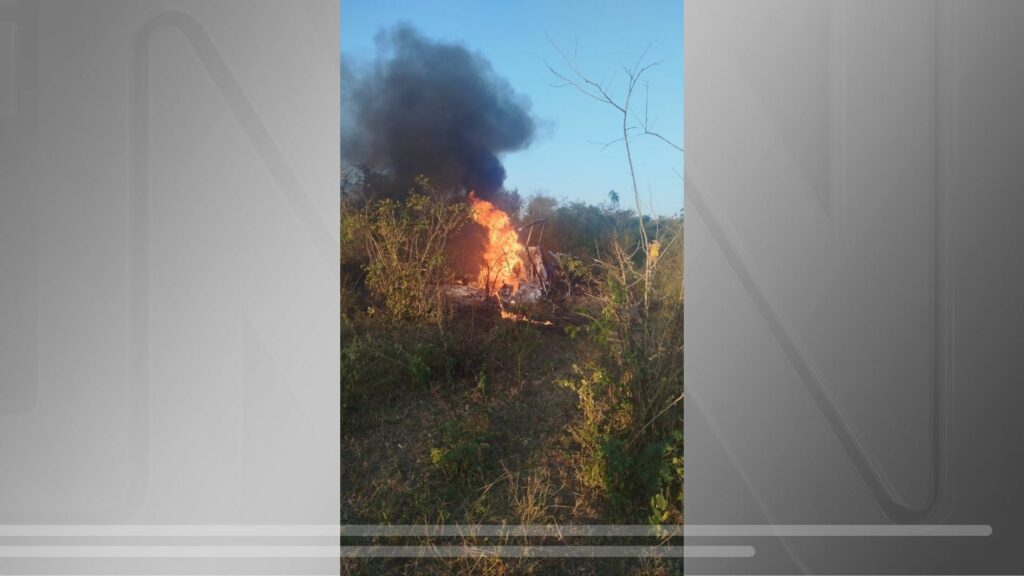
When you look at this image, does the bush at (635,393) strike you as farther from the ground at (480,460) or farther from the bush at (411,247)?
the bush at (411,247)

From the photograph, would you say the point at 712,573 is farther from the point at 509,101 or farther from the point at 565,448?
the point at 509,101

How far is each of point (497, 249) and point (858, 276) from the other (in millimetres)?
1284

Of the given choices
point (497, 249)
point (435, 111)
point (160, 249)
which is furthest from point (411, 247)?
point (160, 249)

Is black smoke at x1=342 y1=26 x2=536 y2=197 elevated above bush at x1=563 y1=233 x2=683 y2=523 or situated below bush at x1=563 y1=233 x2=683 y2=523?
above

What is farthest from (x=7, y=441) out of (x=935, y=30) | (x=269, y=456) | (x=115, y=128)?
(x=935, y=30)

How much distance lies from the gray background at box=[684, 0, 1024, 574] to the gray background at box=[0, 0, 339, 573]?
77 centimetres

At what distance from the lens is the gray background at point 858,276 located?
3.65 ft

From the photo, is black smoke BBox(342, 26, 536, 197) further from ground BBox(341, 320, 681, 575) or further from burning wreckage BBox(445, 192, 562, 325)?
ground BBox(341, 320, 681, 575)

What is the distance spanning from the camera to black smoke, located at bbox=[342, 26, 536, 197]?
2.15m

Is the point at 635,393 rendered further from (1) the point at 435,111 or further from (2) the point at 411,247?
(1) the point at 435,111

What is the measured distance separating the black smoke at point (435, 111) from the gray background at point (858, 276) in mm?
1094

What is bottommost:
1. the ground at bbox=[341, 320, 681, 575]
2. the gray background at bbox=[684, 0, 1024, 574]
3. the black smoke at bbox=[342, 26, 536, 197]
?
the ground at bbox=[341, 320, 681, 575]

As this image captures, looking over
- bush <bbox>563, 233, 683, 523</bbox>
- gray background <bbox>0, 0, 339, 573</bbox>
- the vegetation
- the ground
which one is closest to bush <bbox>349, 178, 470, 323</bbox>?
the vegetation

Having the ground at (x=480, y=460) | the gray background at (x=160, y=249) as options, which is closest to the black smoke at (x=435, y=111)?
the ground at (x=480, y=460)
